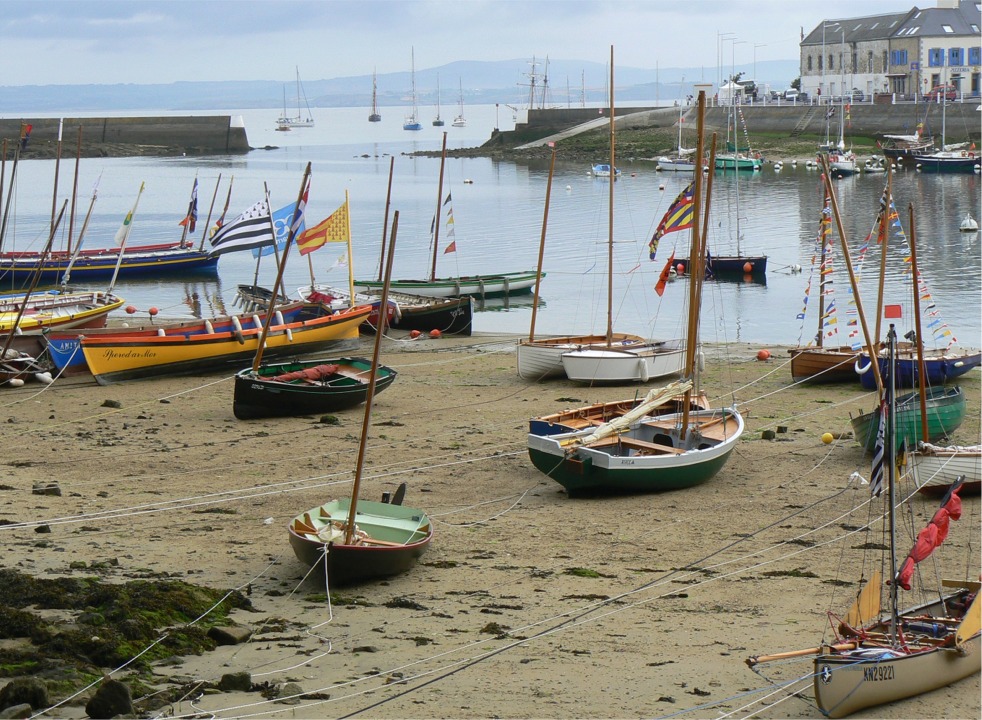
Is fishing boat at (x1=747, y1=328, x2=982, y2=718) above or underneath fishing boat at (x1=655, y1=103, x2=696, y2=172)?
underneath

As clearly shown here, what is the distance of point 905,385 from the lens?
27.0 meters

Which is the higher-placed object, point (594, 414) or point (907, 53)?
point (907, 53)

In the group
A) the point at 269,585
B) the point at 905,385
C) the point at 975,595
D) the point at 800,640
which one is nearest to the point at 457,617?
the point at 269,585

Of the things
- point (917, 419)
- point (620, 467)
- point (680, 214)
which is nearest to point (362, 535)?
point (620, 467)

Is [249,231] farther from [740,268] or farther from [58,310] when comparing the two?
[740,268]

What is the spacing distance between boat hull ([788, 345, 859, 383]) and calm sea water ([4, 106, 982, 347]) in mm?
3930

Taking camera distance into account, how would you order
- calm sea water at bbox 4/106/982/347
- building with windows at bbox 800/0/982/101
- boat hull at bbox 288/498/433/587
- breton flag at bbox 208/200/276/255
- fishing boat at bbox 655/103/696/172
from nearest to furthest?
1. boat hull at bbox 288/498/433/587
2. breton flag at bbox 208/200/276/255
3. calm sea water at bbox 4/106/982/347
4. fishing boat at bbox 655/103/696/172
5. building with windows at bbox 800/0/982/101

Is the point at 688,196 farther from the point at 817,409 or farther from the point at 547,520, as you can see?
the point at 547,520

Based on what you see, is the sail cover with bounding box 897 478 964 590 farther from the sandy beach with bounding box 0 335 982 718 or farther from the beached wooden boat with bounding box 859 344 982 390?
the beached wooden boat with bounding box 859 344 982 390

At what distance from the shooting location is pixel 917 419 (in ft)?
71.4

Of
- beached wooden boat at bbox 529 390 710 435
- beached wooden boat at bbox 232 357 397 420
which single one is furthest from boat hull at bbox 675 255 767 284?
beached wooden boat at bbox 529 390 710 435

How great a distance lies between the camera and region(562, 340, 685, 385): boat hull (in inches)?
1158

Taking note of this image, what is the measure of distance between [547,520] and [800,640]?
6083 mm

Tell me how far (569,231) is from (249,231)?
45190 millimetres
